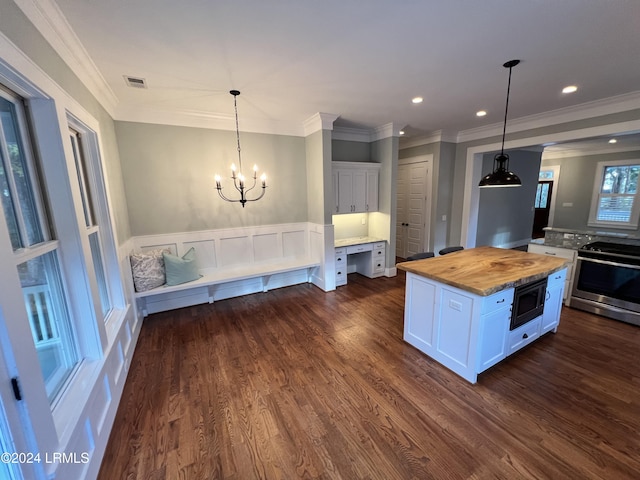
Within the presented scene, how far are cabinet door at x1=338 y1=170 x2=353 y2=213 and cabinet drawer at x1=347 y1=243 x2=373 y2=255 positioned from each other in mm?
661

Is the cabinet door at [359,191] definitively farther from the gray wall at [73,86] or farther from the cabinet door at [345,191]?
the gray wall at [73,86]

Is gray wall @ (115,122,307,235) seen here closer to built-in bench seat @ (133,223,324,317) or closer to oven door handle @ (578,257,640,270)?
built-in bench seat @ (133,223,324,317)

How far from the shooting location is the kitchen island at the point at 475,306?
213 centimetres

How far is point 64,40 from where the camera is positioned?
1.74 m

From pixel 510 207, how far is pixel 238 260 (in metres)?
6.33

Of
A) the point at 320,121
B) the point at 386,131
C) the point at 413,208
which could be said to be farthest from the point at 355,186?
the point at 413,208

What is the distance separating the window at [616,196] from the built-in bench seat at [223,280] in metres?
7.11

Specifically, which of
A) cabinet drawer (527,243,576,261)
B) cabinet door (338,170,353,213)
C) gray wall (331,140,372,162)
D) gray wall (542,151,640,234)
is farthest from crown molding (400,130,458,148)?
gray wall (542,151,640,234)

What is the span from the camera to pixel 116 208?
276cm

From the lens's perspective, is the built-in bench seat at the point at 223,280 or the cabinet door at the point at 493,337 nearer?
the cabinet door at the point at 493,337

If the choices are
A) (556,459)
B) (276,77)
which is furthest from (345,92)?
(556,459)

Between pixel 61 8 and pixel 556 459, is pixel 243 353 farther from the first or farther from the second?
pixel 61 8

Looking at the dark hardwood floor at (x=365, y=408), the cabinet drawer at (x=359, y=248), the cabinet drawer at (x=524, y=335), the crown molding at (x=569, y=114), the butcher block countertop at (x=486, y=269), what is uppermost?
the crown molding at (x=569, y=114)

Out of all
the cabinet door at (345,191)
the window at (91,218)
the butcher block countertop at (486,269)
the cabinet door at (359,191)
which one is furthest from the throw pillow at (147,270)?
the cabinet door at (359,191)
